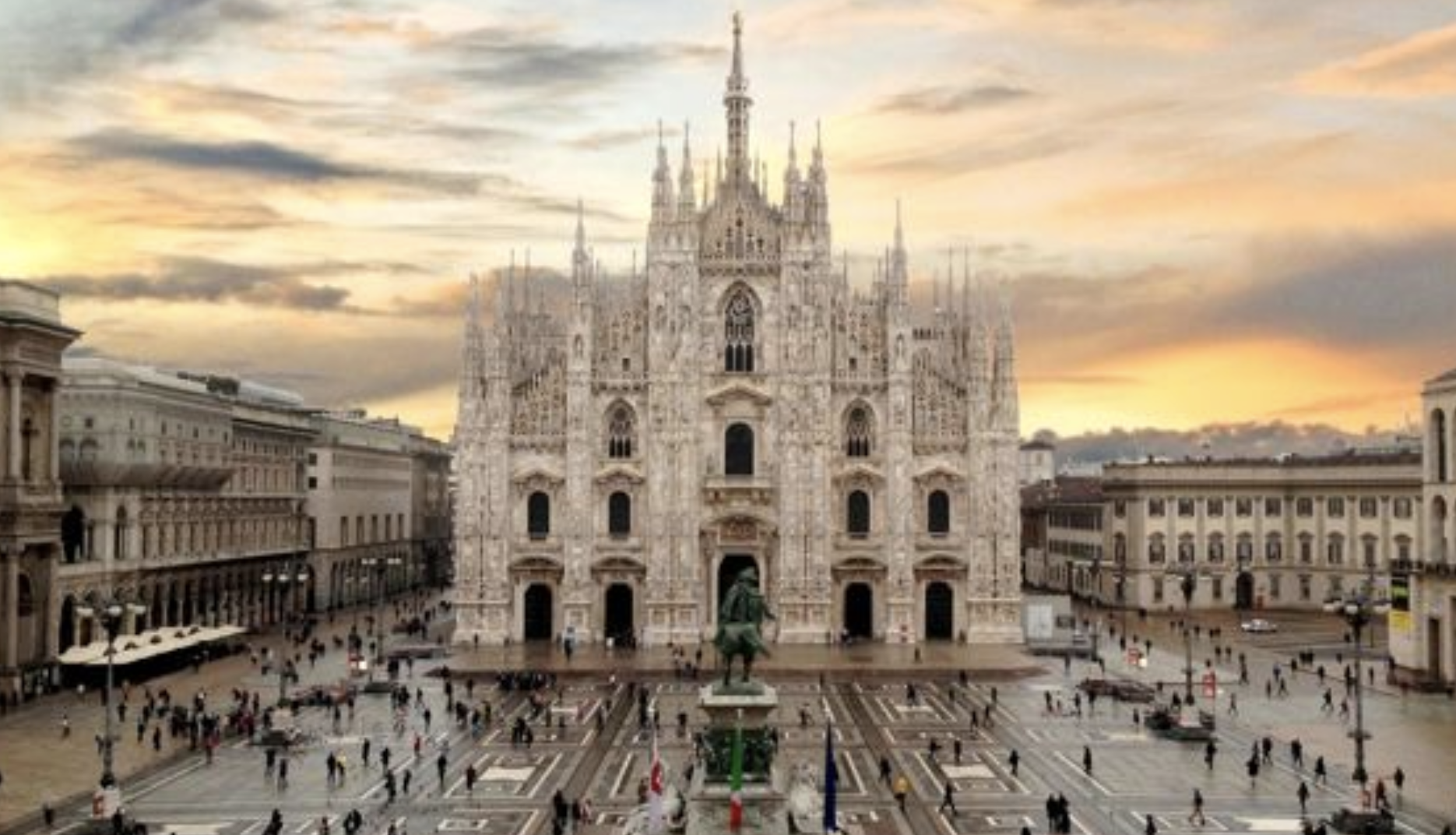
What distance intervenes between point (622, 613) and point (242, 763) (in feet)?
121

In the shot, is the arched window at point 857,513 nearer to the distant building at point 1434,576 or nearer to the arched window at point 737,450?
the arched window at point 737,450

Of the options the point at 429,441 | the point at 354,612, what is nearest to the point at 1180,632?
the point at 354,612

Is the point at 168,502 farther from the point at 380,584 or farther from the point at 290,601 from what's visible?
the point at 380,584

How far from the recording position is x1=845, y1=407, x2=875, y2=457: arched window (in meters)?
86.9

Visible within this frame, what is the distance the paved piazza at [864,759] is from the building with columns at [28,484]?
4.13 m

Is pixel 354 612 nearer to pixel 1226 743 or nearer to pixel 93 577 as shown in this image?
pixel 93 577

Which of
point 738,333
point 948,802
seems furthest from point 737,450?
point 948,802

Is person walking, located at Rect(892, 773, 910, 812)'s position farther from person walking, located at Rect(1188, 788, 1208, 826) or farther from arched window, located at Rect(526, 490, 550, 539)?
arched window, located at Rect(526, 490, 550, 539)

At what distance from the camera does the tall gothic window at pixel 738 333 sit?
8706cm

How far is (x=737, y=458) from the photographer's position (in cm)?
8688

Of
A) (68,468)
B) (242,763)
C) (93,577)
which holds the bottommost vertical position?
(242,763)

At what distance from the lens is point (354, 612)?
111875 millimetres

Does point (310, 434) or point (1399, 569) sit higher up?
point (310, 434)

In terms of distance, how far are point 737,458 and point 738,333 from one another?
6.52 meters
